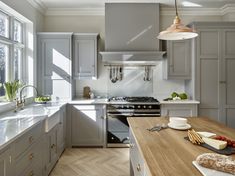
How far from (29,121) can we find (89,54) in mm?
2161

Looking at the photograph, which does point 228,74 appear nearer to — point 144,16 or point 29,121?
point 144,16

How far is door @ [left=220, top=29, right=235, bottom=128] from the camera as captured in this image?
4.12 m

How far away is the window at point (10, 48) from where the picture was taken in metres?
3.26

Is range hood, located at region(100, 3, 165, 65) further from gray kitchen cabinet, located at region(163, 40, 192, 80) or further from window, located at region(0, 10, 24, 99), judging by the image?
window, located at region(0, 10, 24, 99)

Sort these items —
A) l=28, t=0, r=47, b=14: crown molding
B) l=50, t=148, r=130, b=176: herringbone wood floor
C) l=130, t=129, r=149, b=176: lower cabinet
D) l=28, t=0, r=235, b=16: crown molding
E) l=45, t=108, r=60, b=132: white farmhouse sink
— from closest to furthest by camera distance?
1. l=130, t=129, r=149, b=176: lower cabinet
2. l=45, t=108, r=60, b=132: white farmhouse sink
3. l=50, t=148, r=130, b=176: herringbone wood floor
4. l=28, t=0, r=47, b=14: crown molding
5. l=28, t=0, r=235, b=16: crown molding

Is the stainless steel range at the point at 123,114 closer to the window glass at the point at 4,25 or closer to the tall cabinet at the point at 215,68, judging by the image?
the tall cabinet at the point at 215,68

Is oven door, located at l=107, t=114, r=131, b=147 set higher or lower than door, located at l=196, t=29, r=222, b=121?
lower

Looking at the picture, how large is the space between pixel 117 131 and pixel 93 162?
30.9 inches

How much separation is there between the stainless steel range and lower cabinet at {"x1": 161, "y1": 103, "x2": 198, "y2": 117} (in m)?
0.12

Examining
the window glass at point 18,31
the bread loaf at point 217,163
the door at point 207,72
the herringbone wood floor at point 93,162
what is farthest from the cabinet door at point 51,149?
the door at point 207,72

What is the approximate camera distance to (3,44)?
3279 millimetres

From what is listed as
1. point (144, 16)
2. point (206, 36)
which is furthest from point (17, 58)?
point (206, 36)

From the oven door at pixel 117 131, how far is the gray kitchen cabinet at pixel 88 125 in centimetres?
11

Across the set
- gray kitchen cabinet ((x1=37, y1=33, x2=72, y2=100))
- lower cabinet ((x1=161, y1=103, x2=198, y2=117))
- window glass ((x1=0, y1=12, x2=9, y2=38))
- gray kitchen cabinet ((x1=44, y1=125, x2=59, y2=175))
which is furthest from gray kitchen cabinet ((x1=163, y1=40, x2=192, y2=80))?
window glass ((x1=0, y1=12, x2=9, y2=38))
